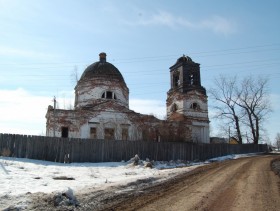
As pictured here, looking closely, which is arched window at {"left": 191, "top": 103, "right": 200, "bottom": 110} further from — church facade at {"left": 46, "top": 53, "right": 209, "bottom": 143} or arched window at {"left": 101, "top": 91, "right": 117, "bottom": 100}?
arched window at {"left": 101, "top": 91, "right": 117, "bottom": 100}

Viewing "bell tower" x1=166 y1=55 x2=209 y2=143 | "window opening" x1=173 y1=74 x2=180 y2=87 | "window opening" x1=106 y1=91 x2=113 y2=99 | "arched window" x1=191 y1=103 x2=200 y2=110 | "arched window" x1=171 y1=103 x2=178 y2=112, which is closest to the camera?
"window opening" x1=106 y1=91 x2=113 y2=99

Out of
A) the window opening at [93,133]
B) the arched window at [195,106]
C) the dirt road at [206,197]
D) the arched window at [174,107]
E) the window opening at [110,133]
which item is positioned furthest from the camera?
the arched window at [174,107]

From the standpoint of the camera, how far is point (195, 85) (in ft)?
129

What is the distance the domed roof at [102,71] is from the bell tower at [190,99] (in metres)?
7.59

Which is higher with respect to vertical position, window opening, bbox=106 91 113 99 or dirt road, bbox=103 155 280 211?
window opening, bbox=106 91 113 99

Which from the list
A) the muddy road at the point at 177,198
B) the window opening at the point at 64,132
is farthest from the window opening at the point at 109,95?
the muddy road at the point at 177,198

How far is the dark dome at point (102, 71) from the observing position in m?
35.0

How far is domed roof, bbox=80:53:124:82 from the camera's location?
3497 cm

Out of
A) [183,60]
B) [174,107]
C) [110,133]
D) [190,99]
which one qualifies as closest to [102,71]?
[110,133]

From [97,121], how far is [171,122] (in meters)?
Result: 8.63

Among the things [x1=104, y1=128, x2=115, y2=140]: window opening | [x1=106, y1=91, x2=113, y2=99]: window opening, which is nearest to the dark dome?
[x1=106, y1=91, x2=113, y2=99]: window opening

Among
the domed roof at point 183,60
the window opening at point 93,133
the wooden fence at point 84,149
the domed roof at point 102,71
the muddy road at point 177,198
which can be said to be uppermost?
the domed roof at point 183,60

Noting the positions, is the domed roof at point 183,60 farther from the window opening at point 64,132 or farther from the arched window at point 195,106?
the window opening at point 64,132

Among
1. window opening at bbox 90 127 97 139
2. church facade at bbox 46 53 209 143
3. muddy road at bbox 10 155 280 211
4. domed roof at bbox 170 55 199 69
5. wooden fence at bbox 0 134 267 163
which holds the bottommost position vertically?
muddy road at bbox 10 155 280 211
